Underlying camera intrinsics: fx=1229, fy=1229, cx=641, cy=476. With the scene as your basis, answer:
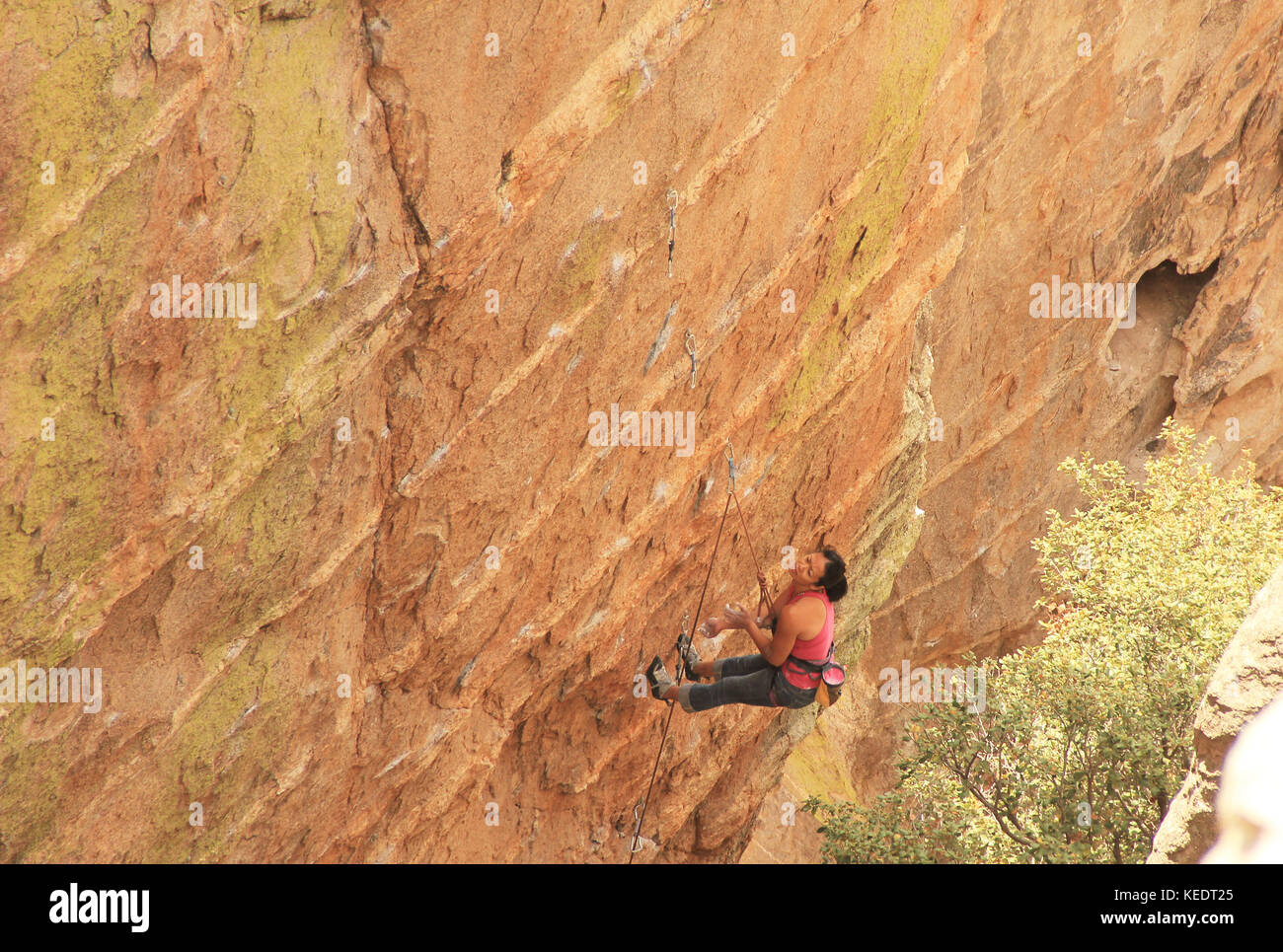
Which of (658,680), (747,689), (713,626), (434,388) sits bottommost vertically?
(747,689)

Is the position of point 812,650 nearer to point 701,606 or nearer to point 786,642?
point 786,642

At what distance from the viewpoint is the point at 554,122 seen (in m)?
8.76

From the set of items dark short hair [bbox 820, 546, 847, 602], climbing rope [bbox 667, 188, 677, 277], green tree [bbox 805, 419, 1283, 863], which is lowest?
green tree [bbox 805, 419, 1283, 863]

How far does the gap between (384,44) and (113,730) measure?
491 centimetres

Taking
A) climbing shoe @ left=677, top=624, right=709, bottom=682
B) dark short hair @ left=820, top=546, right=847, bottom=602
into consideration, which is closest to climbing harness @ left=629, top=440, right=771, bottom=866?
climbing shoe @ left=677, top=624, right=709, bottom=682

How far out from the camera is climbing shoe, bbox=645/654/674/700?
35.6 ft

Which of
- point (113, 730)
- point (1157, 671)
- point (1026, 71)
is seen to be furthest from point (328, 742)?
point (1026, 71)

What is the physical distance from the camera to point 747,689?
10039mm

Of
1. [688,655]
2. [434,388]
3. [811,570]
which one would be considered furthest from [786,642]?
[434,388]

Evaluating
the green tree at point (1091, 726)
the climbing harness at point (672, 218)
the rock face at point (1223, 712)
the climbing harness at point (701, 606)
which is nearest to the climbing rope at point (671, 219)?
the climbing harness at point (672, 218)

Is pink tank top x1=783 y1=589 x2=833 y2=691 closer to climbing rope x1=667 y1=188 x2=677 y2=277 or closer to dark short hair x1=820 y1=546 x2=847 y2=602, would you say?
dark short hair x1=820 y1=546 x2=847 y2=602

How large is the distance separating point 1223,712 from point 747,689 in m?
3.52

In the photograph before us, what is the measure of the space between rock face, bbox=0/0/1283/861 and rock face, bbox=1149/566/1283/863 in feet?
15.2

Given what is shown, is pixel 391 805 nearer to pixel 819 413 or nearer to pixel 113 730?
pixel 113 730
